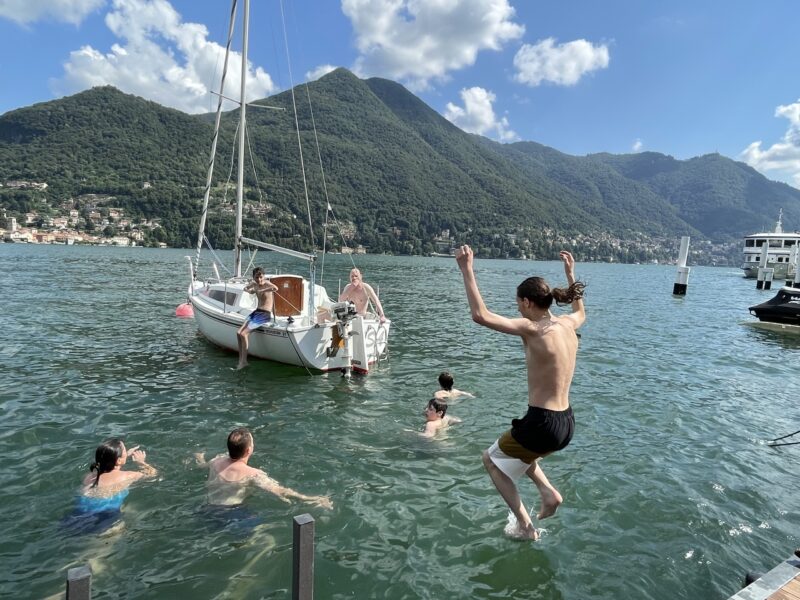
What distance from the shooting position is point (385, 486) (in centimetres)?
650

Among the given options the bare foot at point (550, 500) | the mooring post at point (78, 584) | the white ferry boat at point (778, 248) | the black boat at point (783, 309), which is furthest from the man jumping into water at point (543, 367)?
the white ferry boat at point (778, 248)

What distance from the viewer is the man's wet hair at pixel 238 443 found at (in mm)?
5469

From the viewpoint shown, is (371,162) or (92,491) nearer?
(92,491)

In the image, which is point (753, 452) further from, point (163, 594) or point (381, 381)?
point (163, 594)

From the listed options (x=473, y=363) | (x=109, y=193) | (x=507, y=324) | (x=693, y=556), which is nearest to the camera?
(x=507, y=324)

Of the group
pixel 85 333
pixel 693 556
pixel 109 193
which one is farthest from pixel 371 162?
pixel 693 556

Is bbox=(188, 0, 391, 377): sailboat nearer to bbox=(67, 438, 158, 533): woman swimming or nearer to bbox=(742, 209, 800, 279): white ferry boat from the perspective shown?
bbox=(67, 438, 158, 533): woman swimming

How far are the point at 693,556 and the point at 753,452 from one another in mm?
4320

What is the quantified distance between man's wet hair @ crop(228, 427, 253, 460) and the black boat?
95.8ft

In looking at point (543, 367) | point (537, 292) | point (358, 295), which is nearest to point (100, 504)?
point (543, 367)

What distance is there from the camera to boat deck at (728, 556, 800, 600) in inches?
134

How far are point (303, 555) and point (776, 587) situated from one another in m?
3.43

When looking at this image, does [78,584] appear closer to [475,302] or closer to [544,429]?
[475,302]

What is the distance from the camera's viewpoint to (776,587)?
11.5 feet
